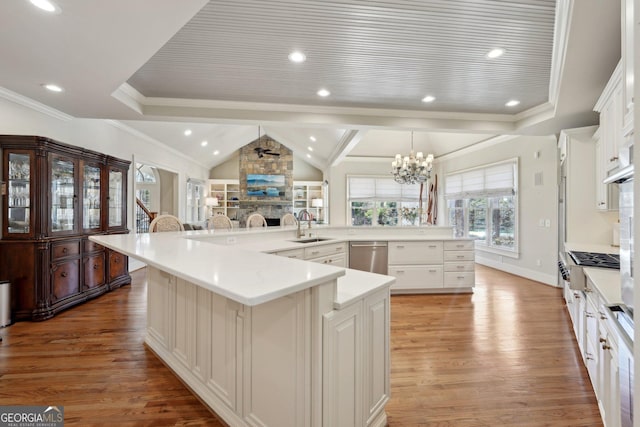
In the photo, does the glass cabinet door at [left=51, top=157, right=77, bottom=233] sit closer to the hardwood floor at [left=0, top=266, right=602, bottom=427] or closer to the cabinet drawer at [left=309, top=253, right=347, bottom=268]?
the hardwood floor at [left=0, top=266, right=602, bottom=427]

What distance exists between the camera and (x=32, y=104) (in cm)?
337

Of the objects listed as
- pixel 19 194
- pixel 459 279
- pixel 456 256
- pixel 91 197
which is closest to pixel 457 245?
pixel 456 256

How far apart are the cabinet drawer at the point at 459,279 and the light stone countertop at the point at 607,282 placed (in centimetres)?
232

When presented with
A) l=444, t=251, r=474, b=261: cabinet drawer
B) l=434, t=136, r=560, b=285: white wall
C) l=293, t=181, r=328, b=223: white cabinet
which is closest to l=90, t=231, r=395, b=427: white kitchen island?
l=444, t=251, r=474, b=261: cabinet drawer

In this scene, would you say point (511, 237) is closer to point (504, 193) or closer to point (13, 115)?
point (504, 193)

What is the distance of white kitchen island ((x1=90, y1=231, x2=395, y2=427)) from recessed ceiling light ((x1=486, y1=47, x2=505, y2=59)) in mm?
2409

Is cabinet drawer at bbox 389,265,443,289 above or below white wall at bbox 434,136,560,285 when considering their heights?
below

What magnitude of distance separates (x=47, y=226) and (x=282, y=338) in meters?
3.51

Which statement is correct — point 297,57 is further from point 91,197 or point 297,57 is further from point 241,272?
point 91,197

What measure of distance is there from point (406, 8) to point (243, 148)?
8.94m

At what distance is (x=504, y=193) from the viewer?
5949 mm

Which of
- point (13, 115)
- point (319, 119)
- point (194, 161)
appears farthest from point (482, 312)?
point (194, 161)

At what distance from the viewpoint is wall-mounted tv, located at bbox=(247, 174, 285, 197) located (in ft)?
33.8

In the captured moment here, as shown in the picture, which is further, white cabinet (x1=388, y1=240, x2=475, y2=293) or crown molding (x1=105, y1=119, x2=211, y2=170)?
crown molding (x1=105, y1=119, x2=211, y2=170)
